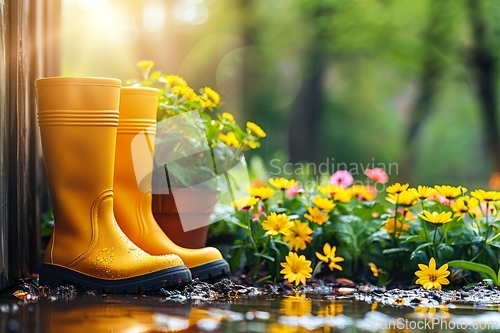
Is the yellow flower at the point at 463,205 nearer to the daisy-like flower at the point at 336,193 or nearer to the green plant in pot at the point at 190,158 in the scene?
the daisy-like flower at the point at 336,193

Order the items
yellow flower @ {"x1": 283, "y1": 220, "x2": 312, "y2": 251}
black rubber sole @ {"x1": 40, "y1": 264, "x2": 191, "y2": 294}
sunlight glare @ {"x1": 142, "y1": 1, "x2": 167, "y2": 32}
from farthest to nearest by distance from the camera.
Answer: sunlight glare @ {"x1": 142, "y1": 1, "x2": 167, "y2": 32} → yellow flower @ {"x1": 283, "y1": 220, "x2": 312, "y2": 251} → black rubber sole @ {"x1": 40, "y1": 264, "x2": 191, "y2": 294}

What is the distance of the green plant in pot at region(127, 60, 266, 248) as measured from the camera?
2.37 m

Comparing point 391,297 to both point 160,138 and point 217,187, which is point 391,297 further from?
point 160,138

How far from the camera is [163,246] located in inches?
85.6

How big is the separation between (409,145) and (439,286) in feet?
29.7

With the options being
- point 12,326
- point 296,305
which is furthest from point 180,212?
point 12,326

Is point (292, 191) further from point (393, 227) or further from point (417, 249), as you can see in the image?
point (417, 249)

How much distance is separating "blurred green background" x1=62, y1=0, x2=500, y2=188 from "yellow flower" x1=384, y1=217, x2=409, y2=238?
4.34m

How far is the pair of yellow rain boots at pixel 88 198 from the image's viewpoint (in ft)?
6.37

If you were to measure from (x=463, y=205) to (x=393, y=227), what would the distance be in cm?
26

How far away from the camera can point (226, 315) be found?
1.60 m

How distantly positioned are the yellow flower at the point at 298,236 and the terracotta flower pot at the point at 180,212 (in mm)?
314

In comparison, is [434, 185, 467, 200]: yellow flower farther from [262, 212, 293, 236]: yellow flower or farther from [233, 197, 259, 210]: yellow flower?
[233, 197, 259, 210]: yellow flower

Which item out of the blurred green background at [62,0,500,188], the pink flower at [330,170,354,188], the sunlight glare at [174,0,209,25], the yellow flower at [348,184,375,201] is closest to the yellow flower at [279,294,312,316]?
the yellow flower at [348,184,375,201]
